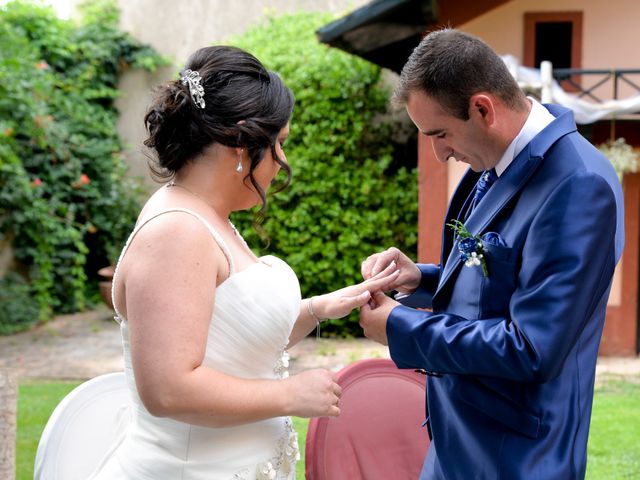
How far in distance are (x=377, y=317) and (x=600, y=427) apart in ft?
15.5

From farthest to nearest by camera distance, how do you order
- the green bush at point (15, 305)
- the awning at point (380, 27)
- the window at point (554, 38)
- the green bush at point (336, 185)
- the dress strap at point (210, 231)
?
1. the green bush at point (15, 305)
2. the green bush at point (336, 185)
3. the window at point (554, 38)
4. the awning at point (380, 27)
5. the dress strap at point (210, 231)

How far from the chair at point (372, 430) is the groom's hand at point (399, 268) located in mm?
505

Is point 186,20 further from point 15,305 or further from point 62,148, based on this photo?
point 15,305

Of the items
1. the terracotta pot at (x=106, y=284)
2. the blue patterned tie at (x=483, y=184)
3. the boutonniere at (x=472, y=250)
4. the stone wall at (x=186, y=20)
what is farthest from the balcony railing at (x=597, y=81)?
the boutonniere at (x=472, y=250)

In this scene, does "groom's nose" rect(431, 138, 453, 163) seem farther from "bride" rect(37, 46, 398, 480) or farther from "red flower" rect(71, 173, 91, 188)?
"red flower" rect(71, 173, 91, 188)

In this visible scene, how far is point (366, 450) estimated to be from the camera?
3.05m

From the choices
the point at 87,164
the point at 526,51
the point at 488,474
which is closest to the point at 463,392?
the point at 488,474

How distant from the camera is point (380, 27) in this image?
9125 millimetres

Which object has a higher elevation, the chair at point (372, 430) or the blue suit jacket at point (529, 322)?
the blue suit jacket at point (529, 322)

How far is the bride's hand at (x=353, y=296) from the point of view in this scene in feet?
8.10

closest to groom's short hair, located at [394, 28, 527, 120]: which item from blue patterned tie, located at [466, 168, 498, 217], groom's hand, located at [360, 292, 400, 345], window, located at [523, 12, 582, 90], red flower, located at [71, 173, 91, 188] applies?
blue patterned tie, located at [466, 168, 498, 217]

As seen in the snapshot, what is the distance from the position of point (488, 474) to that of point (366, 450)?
3.13ft

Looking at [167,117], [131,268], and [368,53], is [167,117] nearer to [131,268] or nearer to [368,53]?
[131,268]

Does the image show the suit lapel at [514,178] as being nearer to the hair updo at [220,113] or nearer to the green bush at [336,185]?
the hair updo at [220,113]
